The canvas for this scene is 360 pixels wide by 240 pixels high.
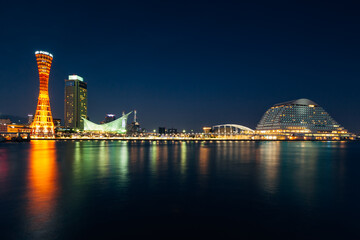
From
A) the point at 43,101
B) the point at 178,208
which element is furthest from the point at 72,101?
the point at 178,208

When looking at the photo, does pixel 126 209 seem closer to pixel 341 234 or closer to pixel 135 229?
pixel 135 229

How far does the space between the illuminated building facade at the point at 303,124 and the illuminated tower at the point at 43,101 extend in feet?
362

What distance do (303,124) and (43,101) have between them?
127078mm

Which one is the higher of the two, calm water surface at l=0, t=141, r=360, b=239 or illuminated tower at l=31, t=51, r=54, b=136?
illuminated tower at l=31, t=51, r=54, b=136

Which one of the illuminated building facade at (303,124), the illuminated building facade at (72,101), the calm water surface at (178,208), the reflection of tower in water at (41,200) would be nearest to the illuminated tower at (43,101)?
the illuminated building facade at (72,101)

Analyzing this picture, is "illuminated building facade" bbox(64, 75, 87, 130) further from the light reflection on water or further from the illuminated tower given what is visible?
the light reflection on water

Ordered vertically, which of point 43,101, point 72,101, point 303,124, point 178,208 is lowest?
point 178,208

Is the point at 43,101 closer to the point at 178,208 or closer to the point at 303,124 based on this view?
the point at 178,208

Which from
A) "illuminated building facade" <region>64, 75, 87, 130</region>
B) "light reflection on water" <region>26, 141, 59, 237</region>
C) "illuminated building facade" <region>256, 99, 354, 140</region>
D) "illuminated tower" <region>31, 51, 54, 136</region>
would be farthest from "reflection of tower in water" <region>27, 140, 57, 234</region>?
"illuminated building facade" <region>64, 75, 87, 130</region>

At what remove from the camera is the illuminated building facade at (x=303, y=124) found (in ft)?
401

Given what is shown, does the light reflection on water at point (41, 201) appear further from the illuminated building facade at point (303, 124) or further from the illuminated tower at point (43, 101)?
the illuminated building facade at point (303, 124)

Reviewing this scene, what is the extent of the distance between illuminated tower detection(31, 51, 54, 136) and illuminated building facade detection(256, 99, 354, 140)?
110308 mm

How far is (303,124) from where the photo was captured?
124000 millimetres

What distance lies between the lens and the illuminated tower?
315 feet
